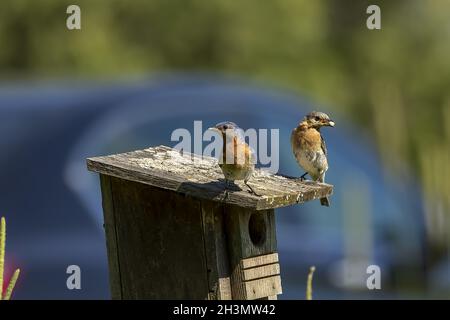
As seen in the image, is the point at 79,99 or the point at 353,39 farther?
the point at 353,39

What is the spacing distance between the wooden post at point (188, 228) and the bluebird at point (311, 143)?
152 cm

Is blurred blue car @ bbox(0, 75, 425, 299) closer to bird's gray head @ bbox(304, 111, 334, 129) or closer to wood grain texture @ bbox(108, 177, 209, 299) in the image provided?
bird's gray head @ bbox(304, 111, 334, 129)

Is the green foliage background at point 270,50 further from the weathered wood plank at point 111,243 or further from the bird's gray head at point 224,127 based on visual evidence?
the bird's gray head at point 224,127

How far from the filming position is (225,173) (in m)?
5.50

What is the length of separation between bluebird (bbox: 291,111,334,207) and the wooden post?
1.52 metres

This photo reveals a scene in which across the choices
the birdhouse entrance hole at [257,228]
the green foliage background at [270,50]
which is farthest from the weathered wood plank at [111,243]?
the green foliage background at [270,50]

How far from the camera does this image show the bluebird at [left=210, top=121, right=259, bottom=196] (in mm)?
5480

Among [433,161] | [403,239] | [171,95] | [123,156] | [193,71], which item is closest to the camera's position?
[123,156]

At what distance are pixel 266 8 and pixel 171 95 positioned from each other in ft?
21.0

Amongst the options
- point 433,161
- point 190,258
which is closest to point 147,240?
point 190,258

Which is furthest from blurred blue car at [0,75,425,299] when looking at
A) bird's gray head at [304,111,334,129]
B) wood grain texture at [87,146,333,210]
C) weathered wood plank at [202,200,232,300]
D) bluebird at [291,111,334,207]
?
weathered wood plank at [202,200,232,300]

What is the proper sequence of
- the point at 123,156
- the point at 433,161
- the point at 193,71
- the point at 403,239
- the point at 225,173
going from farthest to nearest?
the point at 193,71 < the point at 433,161 < the point at 403,239 < the point at 123,156 < the point at 225,173

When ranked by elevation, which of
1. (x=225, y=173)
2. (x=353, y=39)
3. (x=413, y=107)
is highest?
(x=353, y=39)

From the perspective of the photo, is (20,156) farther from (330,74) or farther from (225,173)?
(330,74)
